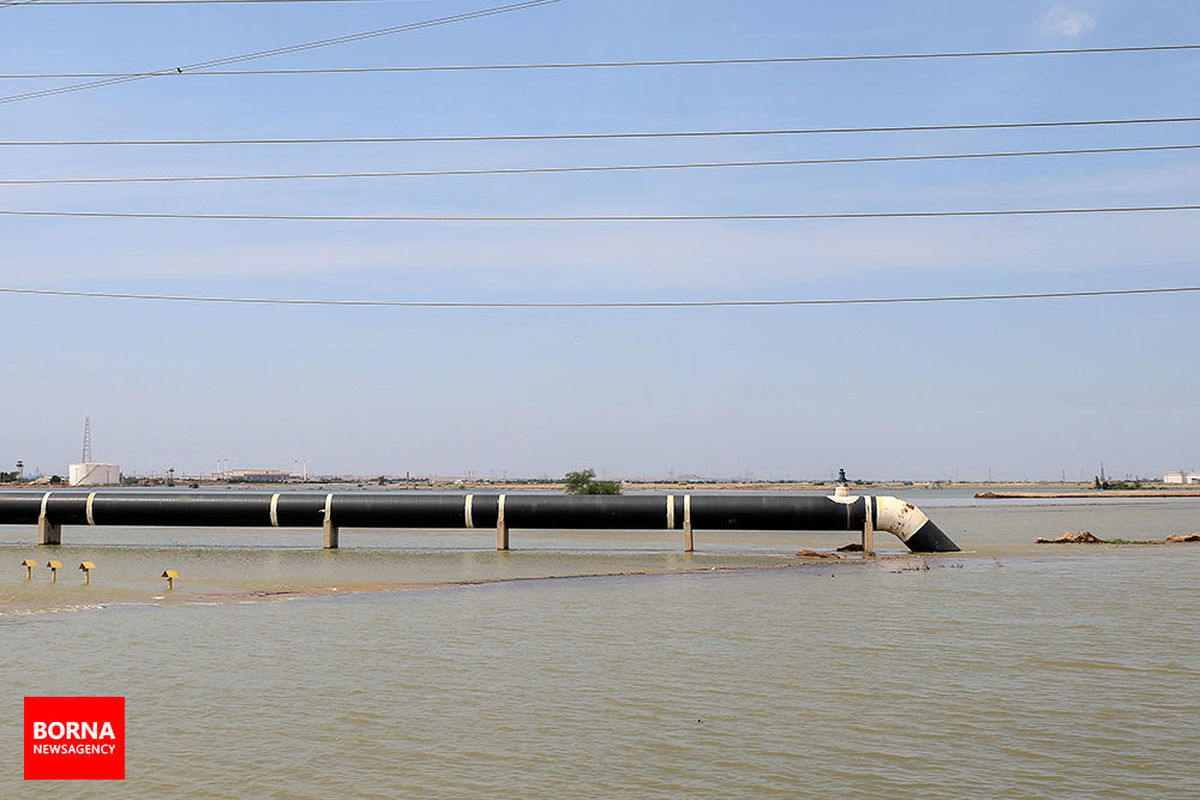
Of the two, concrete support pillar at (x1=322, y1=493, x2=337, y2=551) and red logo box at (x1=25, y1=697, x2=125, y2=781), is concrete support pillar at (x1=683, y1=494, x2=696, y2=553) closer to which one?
concrete support pillar at (x1=322, y1=493, x2=337, y2=551)

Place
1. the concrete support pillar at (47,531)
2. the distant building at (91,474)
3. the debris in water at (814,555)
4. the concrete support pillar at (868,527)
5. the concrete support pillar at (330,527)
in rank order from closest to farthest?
the debris in water at (814,555)
the concrete support pillar at (868,527)
the concrete support pillar at (330,527)
the concrete support pillar at (47,531)
the distant building at (91,474)

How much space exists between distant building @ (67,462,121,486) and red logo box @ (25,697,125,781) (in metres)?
144

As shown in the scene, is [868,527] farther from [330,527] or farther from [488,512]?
[330,527]

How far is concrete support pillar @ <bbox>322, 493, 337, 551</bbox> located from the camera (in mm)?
36312

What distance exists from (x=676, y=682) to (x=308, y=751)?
455 centimetres

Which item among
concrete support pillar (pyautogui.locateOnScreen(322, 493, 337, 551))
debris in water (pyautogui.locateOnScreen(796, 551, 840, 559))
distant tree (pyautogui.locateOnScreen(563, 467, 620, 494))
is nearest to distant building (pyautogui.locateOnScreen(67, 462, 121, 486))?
distant tree (pyautogui.locateOnScreen(563, 467, 620, 494))

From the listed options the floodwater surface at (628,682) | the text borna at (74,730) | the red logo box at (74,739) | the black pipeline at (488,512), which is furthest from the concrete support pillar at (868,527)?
the text borna at (74,730)

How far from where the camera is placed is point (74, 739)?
9.76 meters

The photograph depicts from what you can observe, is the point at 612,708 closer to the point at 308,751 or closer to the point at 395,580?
the point at 308,751

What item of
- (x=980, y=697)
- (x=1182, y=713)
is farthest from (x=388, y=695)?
(x=1182, y=713)

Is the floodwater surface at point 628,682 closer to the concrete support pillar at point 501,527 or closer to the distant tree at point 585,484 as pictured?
the concrete support pillar at point 501,527

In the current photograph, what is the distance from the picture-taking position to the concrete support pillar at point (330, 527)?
36.3 meters

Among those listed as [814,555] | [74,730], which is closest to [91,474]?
[814,555]

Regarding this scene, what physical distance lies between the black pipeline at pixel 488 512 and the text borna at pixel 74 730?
962 inches
